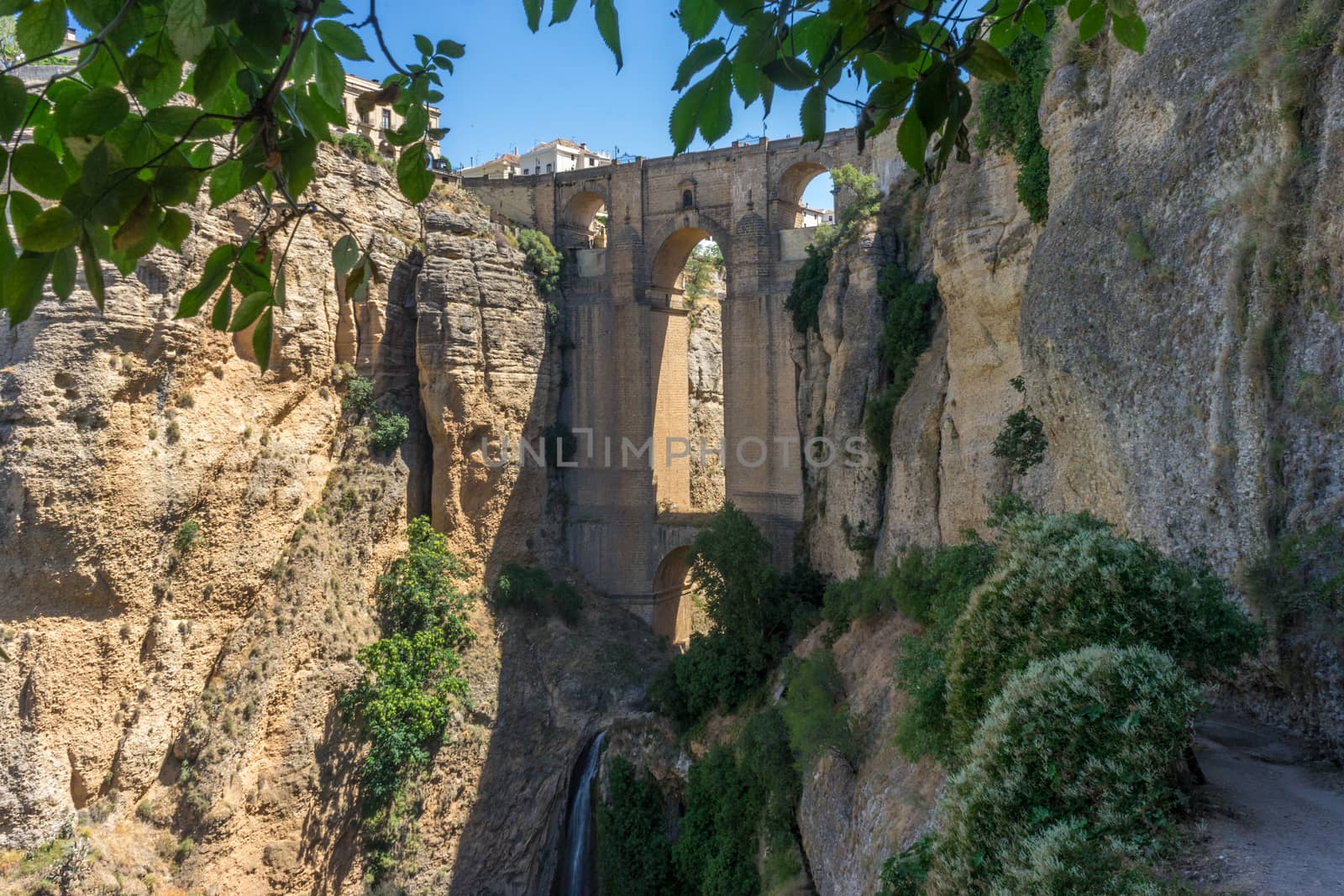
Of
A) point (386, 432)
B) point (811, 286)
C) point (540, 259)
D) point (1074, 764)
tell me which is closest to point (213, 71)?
point (1074, 764)

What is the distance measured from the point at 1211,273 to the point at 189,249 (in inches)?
537

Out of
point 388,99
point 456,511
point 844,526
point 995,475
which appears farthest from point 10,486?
point 388,99

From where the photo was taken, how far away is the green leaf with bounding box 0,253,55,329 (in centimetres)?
144

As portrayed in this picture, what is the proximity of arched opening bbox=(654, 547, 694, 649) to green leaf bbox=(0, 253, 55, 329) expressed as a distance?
62.3ft

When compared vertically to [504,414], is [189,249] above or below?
above

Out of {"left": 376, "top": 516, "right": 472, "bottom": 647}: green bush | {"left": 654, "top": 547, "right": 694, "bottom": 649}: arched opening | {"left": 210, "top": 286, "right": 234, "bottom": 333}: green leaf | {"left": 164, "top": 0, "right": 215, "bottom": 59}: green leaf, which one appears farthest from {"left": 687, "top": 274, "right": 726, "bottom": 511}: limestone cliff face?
{"left": 164, "top": 0, "right": 215, "bottom": 59}: green leaf

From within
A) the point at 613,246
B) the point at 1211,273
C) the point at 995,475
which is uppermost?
the point at 613,246

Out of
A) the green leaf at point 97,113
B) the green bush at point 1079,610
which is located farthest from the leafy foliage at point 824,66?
the green bush at point 1079,610

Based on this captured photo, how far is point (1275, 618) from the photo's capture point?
473 cm

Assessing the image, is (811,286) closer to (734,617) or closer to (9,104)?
(734,617)

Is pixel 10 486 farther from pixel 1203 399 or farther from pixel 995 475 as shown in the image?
pixel 1203 399

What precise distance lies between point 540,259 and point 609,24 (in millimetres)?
19107

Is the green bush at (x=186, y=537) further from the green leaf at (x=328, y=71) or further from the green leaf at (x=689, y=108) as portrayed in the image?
the green leaf at (x=689, y=108)

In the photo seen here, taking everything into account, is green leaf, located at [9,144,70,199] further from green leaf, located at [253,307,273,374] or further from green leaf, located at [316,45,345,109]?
green leaf, located at [316,45,345,109]
